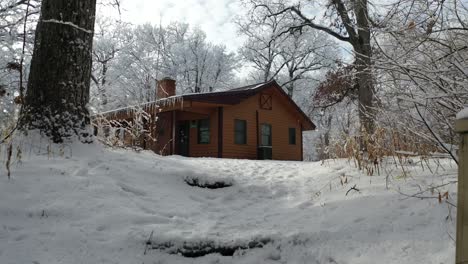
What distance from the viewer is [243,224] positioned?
371 cm

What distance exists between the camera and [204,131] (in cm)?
1697

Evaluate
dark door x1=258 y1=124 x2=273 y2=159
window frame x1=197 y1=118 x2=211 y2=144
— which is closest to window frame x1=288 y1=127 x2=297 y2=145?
dark door x1=258 y1=124 x2=273 y2=159

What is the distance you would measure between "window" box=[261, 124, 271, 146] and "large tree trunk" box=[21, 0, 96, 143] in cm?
1370

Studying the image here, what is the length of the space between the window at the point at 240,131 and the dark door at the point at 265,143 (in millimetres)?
948

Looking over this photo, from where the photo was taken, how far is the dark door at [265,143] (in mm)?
17344

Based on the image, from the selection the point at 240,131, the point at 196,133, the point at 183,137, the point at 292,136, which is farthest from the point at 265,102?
the point at 183,137

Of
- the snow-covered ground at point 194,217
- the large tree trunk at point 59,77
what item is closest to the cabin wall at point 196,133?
the large tree trunk at point 59,77

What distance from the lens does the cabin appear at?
15.7 m

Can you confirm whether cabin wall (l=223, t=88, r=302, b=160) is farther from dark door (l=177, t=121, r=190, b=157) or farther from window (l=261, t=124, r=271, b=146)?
dark door (l=177, t=121, r=190, b=157)

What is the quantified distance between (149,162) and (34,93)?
178 cm

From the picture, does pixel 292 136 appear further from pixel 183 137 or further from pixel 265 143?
pixel 183 137

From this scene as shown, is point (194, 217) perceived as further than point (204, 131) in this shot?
No

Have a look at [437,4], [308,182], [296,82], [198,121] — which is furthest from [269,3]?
[296,82]

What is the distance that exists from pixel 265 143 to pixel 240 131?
1814 millimetres
